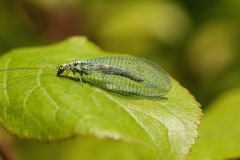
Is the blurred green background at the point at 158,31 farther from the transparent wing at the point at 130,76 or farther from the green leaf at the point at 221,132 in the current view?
the transparent wing at the point at 130,76

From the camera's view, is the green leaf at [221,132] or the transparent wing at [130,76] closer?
the transparent wing at [130,76]

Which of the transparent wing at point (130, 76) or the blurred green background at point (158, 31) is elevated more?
the transparent wing at point (130, 76)

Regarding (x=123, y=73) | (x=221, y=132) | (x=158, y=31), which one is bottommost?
(x=158, y=31)

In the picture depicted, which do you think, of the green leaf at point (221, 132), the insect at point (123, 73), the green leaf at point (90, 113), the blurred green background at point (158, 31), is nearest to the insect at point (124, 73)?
the insect at point (123, 73)

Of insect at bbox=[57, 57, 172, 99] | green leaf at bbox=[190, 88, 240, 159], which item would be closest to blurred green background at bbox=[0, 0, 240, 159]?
green leaf at bbox=[190, 88, 240, 159]

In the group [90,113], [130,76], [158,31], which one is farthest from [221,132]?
[158,31]

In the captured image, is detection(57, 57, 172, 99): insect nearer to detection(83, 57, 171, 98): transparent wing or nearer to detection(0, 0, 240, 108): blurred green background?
detection(83, 57, 171, 98): transparent wing

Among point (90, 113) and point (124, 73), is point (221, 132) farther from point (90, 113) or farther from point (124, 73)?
point (90, 113)
